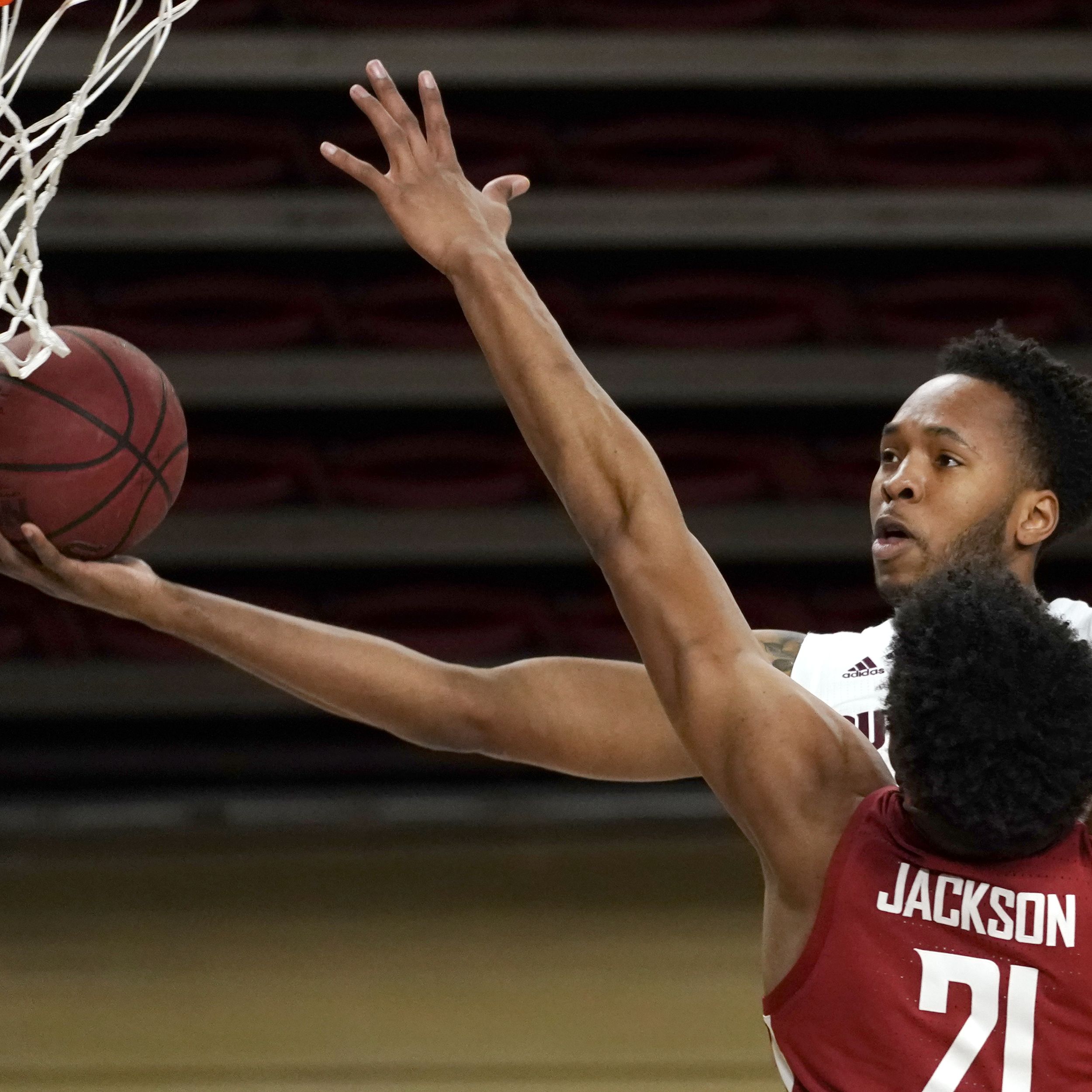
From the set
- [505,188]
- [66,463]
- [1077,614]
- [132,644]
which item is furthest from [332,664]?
[132,644]

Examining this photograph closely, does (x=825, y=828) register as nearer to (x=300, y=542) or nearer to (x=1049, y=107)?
(x=300, y=542)

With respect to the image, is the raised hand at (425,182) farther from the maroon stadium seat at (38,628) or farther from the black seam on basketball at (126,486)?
the maroon stadium seat at (38,628)

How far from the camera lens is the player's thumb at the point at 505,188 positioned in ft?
6.25

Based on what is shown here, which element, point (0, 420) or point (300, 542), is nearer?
point (0, 420)

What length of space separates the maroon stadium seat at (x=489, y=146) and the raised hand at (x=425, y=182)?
4.55 meters

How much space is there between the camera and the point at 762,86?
20.8 ft

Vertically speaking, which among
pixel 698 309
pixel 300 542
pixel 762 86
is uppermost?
pixel 762 86

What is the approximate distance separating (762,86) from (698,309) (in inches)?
34.3

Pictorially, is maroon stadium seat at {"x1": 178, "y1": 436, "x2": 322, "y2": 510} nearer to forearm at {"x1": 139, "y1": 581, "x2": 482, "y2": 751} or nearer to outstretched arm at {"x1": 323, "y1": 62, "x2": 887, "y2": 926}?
forearm at {"x1": 139, "y1": 581, "x2": 482, "y2": 751}

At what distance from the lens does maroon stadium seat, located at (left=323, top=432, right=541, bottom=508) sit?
20.7ft

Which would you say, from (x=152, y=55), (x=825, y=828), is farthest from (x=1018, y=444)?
(x=152, y=55)

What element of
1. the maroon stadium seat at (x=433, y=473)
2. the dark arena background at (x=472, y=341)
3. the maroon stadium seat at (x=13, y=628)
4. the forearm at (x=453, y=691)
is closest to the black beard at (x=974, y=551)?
the forearm at (x=453, y=691)

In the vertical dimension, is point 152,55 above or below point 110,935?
above

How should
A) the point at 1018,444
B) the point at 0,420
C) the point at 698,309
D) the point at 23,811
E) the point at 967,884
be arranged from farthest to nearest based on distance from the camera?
the point at 698,309 → the point at 23,811 → the point at 1018,444 → the point at 0,420 → the point at 967,884
